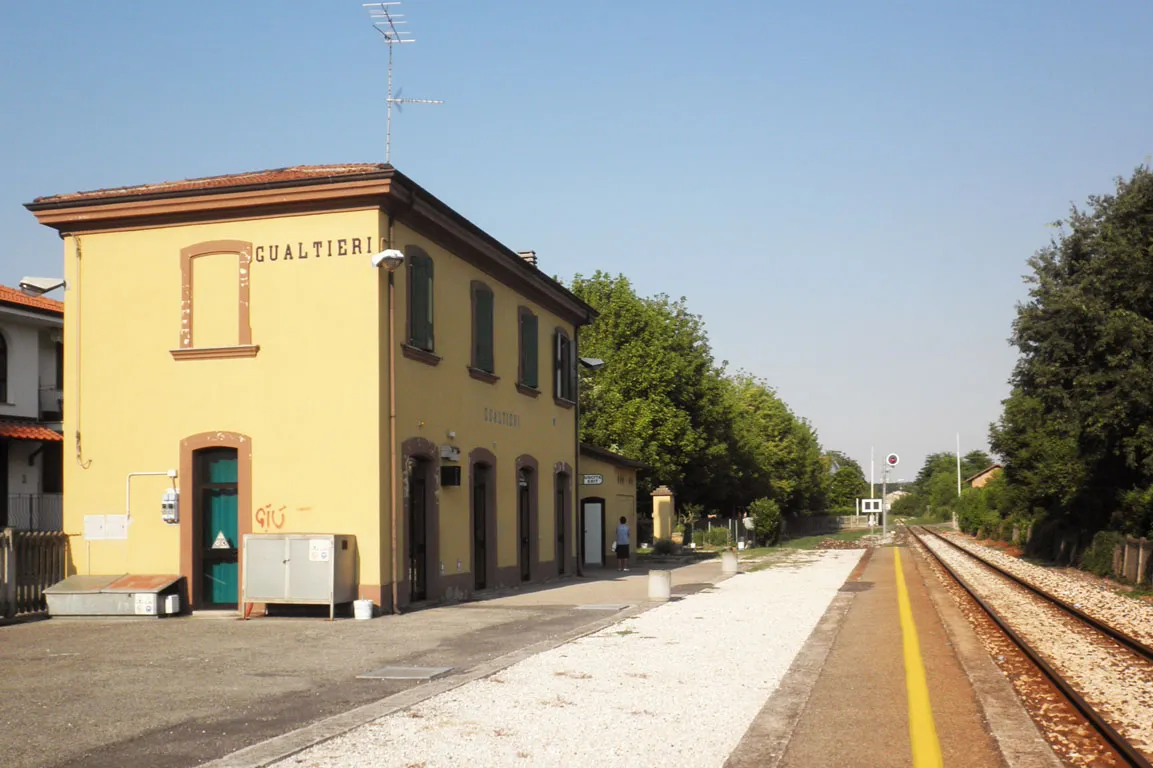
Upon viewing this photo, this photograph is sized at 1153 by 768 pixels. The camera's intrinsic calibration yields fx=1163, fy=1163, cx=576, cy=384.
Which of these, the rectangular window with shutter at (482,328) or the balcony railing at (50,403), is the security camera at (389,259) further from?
the balcony railing at (50,403)

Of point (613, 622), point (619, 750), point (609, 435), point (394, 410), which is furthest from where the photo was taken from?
point (609, 435)

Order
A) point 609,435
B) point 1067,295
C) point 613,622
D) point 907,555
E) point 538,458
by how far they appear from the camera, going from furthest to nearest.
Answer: point 609,435 → point 907,555 → point 1067,295 → point 538,458 → point 613,622

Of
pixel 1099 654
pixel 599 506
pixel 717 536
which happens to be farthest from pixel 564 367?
pixel 717 536

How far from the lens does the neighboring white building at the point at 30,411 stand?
Result: 82.8 ft

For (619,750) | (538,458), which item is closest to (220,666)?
(619,750)

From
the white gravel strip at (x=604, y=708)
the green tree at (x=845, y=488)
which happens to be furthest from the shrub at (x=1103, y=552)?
the green tree at (x=845, y=488)

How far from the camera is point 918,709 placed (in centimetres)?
900

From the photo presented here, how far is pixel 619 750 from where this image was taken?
294 inches

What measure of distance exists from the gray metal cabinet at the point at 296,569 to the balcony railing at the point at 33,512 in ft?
35.7

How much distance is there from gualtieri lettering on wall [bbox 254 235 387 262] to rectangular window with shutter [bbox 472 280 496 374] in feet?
13.1

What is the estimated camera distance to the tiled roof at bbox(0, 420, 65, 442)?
2439 centimetres

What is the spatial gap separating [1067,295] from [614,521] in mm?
13002

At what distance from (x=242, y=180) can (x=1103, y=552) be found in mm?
22897

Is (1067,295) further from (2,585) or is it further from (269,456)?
(2,585)
